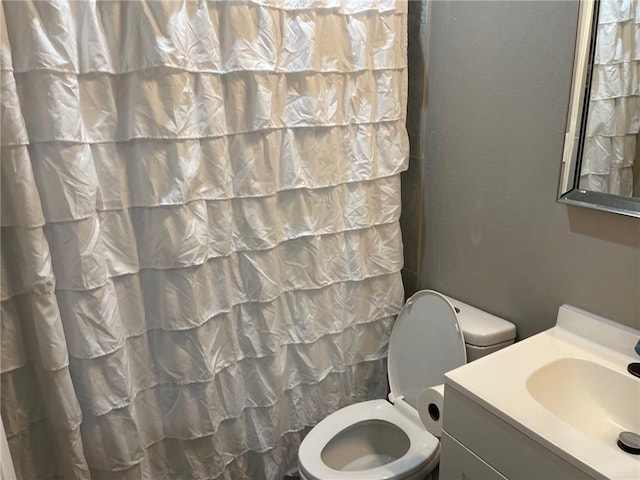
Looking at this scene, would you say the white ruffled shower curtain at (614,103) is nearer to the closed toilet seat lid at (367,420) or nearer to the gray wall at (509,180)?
the gray wall at (509,180)

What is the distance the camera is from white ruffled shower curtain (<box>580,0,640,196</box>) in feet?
4.08

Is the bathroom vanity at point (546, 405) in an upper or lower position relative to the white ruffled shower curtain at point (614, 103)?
lower

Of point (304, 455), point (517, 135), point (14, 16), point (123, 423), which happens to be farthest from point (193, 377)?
point (517, 135)

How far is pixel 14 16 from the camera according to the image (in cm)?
113

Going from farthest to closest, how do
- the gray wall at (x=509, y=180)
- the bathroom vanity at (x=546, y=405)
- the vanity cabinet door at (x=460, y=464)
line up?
the gray wall at (x=509, y=180) < the vanity cabinet door at (x=460, y=464) < the bathroom vanity at (x=546, y=405)

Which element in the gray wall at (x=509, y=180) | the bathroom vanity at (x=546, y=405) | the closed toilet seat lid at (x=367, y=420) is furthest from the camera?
the closed toilet seat lid at (x=367, y=420)

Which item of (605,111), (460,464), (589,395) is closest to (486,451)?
(460,464)

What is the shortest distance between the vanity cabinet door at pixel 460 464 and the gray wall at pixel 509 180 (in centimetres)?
49

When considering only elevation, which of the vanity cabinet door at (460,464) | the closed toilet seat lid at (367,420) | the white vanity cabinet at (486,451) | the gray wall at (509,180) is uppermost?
the gray wall at (509,180)

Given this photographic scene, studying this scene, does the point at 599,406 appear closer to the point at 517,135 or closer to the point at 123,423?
the point at 517,135

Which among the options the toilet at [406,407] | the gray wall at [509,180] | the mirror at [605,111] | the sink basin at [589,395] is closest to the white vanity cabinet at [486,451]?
the sink basin at [589,395]

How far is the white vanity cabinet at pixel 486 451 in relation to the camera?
104 cm

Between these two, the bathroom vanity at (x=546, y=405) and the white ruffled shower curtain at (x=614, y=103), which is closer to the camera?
the bathroom vanity at (x=546, y=405)

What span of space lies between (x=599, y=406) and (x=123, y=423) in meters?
1.26
